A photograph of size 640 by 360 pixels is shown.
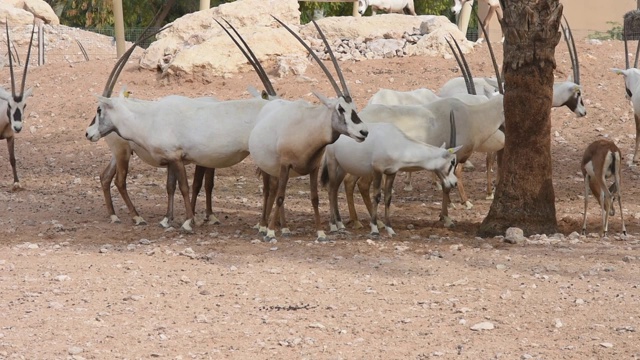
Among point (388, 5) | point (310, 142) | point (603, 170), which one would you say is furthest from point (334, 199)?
point (388, 5)

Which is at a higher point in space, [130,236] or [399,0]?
[399,0]

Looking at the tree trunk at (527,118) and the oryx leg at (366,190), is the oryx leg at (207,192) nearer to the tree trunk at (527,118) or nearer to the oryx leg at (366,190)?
the oryx leg at (366,190)

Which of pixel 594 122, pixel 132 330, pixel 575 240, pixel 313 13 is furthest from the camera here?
pixel 313 13

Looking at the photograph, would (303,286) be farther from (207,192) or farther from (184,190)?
(207,192)

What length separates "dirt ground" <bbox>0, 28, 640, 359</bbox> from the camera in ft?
19.6

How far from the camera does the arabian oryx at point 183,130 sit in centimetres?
1004

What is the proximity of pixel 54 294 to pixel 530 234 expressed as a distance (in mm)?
4453

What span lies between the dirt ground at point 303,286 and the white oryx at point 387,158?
49 cm

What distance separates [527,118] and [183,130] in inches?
125

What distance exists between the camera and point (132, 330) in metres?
6.22

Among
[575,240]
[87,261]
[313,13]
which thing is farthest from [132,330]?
[313,13]

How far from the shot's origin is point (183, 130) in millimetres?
10117

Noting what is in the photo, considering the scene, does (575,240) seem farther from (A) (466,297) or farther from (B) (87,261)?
(B) (87,261)

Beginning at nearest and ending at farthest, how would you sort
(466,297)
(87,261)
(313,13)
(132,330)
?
1. (132,330)
2. (466,297)
3. (87,261)
4. (313,13)
